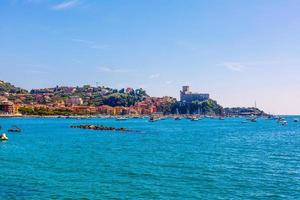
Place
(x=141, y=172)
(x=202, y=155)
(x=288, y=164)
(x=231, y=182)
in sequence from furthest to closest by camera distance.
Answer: (x=202, y=155) → (x=288, y=164) → (x=141, y=172) → (x=231, y=182)

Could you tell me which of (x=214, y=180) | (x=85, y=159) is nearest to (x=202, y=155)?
(x=85, y=159)

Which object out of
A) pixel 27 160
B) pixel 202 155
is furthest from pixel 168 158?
→ pixel 27 160

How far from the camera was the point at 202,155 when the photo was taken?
55812 millimetres

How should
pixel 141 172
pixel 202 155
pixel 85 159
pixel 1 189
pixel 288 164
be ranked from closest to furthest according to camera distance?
pixel 1 189 < pixel 141 172 < pixel 288 164 < pixel 85 159 < pixel 202 155

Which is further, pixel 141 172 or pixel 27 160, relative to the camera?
pixel 27 160

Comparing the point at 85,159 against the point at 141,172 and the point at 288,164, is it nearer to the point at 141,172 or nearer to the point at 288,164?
the point at 141,172

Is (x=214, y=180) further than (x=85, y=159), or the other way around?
(x=85, y=159)

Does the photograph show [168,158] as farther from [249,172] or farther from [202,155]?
[249,172]

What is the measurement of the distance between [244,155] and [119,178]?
24.8m

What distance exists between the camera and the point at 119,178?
37031 mm

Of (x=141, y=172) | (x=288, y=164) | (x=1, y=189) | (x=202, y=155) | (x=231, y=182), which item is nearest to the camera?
(x=1, y=189)

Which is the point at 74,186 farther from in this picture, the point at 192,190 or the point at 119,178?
the point at 192,190

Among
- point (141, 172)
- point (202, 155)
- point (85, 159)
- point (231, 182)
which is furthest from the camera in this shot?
point (202, 155)

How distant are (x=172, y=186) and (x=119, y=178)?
227 inches
